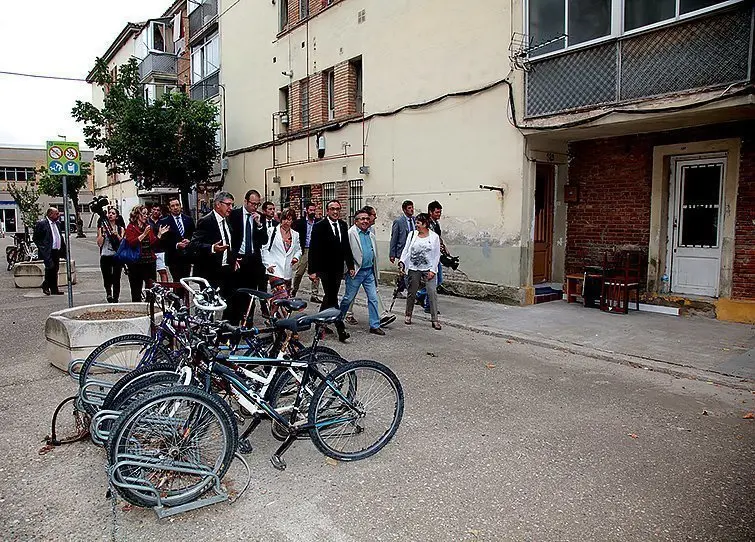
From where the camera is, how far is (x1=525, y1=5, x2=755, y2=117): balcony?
7488mm

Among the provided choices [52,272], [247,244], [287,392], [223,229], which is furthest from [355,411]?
[52,272]

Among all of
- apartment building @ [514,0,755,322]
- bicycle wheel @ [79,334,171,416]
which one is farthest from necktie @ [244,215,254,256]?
apartment building @ [514,0,755,322]

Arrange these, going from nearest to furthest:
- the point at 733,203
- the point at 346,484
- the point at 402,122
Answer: the point at 346,484 → the point at 733,203 → the point at 402,122

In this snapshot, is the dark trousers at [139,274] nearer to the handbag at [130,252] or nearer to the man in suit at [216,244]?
the handbag at [130,252]

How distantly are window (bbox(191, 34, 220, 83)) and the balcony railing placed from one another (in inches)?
8.2

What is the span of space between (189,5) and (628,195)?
2130 centimetres

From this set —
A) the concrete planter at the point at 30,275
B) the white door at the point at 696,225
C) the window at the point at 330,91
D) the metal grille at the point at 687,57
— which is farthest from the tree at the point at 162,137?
the white door at the point at 696,225

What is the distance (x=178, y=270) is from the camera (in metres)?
8.77

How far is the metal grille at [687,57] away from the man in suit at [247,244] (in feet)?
19.0

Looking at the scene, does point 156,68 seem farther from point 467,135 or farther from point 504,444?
point 504,444

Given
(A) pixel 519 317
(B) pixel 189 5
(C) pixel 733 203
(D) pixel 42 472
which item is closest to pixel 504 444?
(D) pixel 42 472

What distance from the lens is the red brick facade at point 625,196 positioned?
8.57 meters

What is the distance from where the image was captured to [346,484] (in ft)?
12.3

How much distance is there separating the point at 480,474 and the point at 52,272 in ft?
37.1
